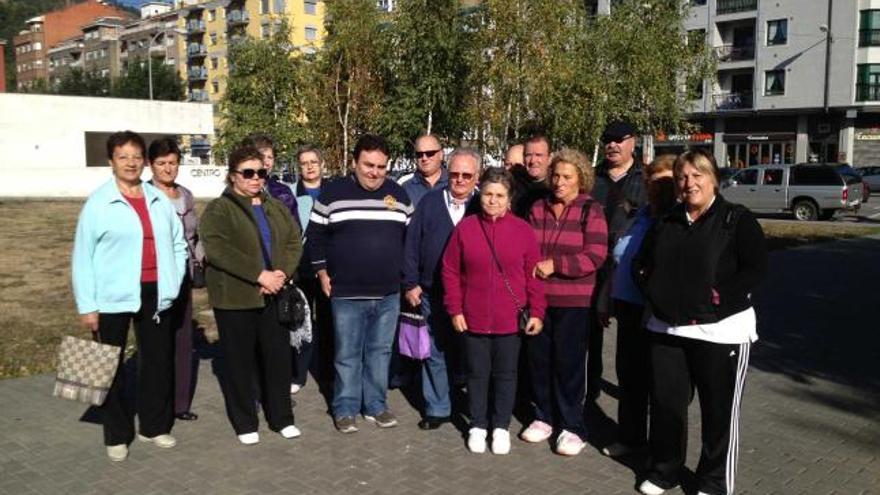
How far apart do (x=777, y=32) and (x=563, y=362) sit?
48.7m

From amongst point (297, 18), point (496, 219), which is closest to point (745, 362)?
point (496, 219)

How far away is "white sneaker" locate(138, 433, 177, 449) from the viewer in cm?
506

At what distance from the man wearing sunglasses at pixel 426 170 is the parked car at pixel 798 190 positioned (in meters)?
20.4

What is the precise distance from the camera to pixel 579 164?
4781 mm

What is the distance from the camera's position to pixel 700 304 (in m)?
3.89

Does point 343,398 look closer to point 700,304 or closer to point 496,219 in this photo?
point 496,219

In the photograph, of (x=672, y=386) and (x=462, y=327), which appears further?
(x=462, y=327)

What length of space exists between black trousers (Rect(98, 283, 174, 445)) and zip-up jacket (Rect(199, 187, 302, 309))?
40 centimetres

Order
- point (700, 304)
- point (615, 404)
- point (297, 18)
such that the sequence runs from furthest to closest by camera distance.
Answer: point (297, 18) → point (615, 404) → point (700, 304)

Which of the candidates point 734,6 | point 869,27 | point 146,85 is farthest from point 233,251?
point 146,85

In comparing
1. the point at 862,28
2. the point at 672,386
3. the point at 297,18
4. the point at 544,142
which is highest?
the point at 297,18

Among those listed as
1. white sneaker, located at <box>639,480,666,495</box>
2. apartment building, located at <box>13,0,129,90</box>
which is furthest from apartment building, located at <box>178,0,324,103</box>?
white sneaker, located at <box>639,480,666,495</box>

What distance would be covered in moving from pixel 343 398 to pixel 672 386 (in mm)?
2331

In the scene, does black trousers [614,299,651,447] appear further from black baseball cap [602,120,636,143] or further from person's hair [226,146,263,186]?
person's hair [226,146,263,186]
